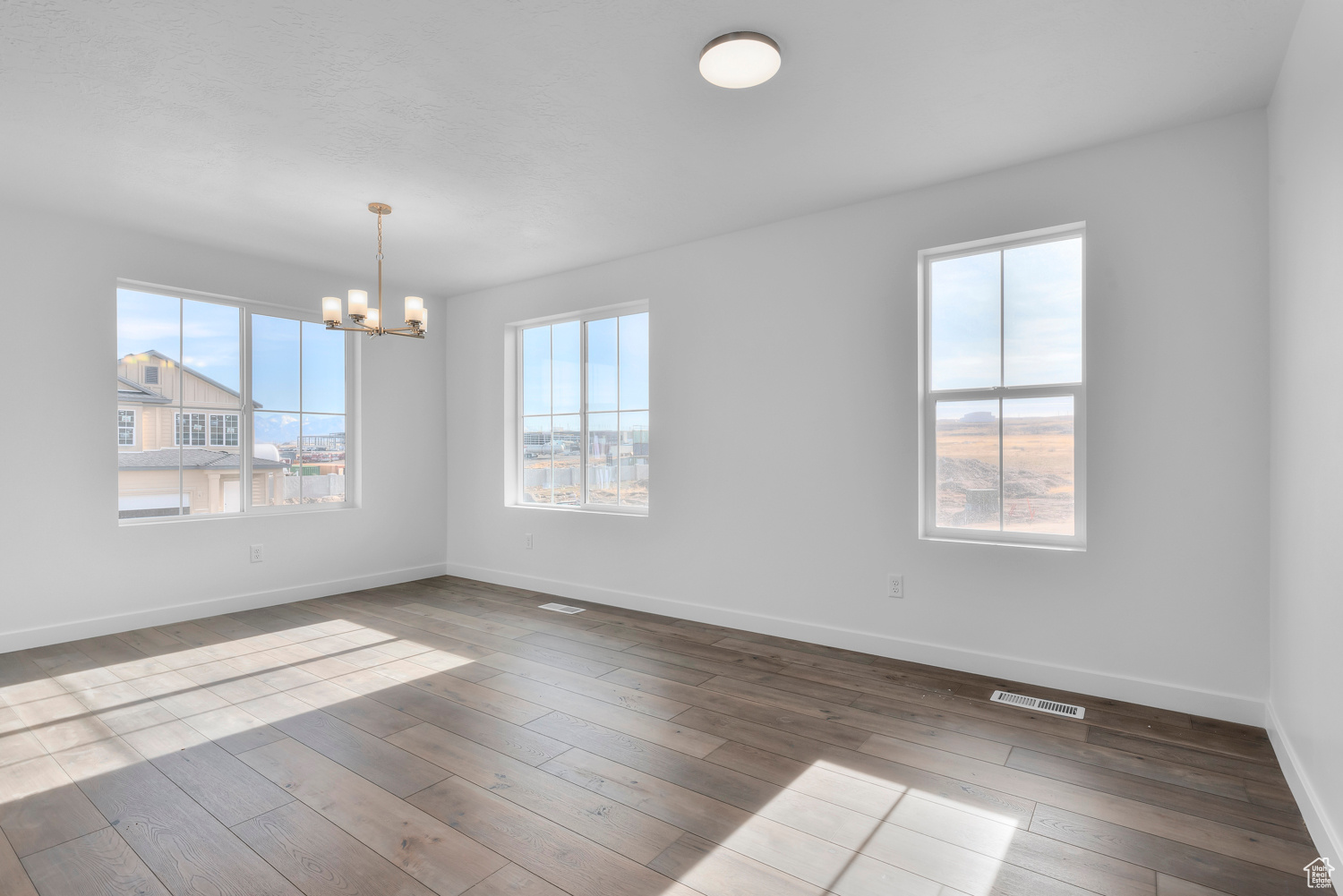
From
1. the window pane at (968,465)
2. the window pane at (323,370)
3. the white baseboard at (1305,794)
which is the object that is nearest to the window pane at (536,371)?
the window pane at (323,370)

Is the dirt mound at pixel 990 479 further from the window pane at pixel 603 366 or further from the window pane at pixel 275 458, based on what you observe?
the window pane at pixel 275 458

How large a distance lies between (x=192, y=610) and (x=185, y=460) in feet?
3.45

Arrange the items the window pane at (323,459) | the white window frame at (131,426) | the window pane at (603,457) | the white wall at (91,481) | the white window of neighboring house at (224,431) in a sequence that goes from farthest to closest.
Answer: the window pane at (323,459) → the window pane at (603,457) → the white window of neighboring house at (224,431) → the white window frame at (131,426) → the white wall at (91,481)

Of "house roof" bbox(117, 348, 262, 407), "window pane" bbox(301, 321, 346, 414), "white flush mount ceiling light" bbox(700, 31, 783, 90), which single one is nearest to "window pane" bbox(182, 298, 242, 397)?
"house roof" bbox(117, 348, 262, 407)

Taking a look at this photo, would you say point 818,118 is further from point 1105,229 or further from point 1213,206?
point 1213,206

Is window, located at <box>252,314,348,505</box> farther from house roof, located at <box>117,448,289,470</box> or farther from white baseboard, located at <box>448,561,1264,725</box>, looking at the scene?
white baseboard, located at <box>448,561,1264,725</box>

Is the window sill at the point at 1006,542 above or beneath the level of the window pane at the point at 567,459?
beneath

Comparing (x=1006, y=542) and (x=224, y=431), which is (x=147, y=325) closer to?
(x=224, y=431)

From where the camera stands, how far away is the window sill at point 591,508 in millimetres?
5043

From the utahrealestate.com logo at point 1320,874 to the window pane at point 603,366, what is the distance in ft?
13.8

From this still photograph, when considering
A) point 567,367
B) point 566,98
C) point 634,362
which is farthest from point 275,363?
point 566,98

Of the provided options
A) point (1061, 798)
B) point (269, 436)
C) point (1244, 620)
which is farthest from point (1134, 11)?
point (269, 436)

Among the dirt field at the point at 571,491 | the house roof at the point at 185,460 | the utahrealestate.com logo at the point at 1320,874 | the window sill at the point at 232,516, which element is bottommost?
the utahrealestate.com logo at the point at 1320,874

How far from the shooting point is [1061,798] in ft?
7.52
